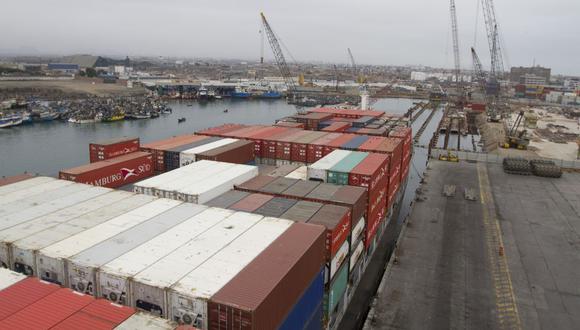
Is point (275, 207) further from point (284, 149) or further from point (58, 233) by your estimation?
point (284, 149)

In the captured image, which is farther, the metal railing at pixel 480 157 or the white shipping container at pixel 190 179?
the metal railing at pixel 480 157

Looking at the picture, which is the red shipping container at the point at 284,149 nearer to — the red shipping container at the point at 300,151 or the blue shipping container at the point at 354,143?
the red shipping container at the point at 300,151

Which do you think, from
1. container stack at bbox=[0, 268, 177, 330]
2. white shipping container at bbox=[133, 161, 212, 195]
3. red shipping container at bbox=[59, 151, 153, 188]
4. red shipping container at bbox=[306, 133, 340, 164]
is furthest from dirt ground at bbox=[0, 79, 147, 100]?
container stack at bbox=[0, 268, 177, 330]

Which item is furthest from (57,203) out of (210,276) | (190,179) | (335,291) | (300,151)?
(300,151)

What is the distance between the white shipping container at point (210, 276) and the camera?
31.5ft

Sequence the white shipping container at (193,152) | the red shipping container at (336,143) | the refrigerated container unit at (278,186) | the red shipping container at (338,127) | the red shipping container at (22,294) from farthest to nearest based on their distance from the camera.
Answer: the red shipping container at (338,127)
the red shipping container at (336,143)
the white shipping container at (193,152)
the refrigerated container unit at (278,186)
the red shipping container at (22,294)

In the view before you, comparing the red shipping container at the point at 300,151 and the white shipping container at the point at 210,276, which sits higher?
the red shipping container at the point at 300,151

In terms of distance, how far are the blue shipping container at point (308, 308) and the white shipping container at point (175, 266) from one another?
8.64 ft

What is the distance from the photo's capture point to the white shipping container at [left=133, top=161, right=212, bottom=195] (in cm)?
1762

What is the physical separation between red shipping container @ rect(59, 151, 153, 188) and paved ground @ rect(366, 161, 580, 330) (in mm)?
13144

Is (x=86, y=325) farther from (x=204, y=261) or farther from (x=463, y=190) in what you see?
(x=463, y=190)

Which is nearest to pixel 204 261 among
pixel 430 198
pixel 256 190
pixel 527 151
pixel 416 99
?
pixel 256 190

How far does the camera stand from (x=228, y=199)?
16859 mm

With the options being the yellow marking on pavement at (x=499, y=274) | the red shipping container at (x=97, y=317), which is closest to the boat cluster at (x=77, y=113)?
the yellow marking on pavement at (x=499, y=274)
